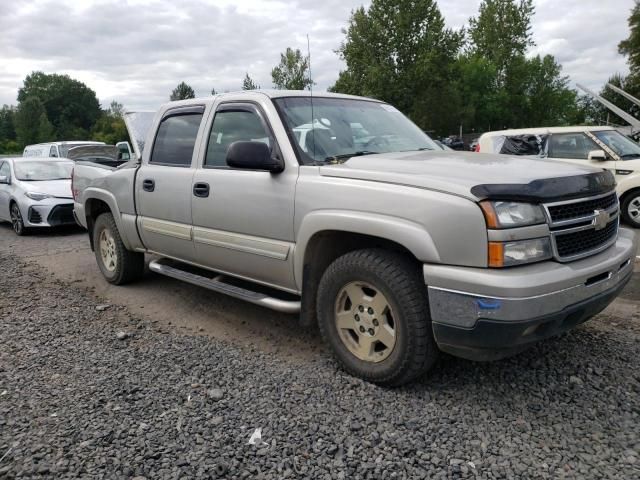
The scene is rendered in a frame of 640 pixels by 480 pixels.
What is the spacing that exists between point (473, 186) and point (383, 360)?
3.82 ft

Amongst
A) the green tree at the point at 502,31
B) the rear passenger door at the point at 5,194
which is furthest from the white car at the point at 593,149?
the green tree at the point at 502,31

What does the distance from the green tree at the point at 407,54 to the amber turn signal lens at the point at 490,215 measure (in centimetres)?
3840

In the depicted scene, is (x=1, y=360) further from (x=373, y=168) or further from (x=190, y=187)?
(x=373, y=168)

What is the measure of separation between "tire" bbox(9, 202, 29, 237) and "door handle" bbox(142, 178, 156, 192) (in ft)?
20.1

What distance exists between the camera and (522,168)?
309cm

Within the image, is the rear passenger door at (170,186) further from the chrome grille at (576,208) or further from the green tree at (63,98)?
the green tree at (63,98)

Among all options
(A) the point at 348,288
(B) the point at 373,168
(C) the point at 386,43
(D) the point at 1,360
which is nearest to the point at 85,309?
(D) the point at 1,360

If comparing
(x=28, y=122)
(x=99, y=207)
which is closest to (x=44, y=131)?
(x=28, y=122)

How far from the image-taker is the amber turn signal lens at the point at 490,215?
8.66 feet

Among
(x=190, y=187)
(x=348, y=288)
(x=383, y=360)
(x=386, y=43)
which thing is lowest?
(x=383, y=360)

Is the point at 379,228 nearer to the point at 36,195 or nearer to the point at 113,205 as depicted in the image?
A: the point at 113,205

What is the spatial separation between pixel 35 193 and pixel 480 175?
9.07m

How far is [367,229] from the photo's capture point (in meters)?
3.05

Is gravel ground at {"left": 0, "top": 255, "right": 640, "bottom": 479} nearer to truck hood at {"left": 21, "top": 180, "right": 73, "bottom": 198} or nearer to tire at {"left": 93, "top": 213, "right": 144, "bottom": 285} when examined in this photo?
tire at {"left": 93, "top": 213, "right": 144, "bottom": 285}
